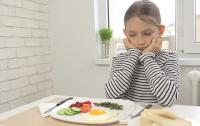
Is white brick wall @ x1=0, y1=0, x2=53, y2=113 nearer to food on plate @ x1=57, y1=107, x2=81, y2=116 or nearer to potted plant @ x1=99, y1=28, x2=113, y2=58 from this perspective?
potted plant @ x1=99, y1=28, x2=113, y2=58

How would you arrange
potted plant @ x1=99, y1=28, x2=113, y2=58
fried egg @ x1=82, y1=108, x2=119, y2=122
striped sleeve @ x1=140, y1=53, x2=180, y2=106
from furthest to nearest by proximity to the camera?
1. potted plant @ x1=99, y1=28, x2=113, y2=58
2. striped sleeve @ x1=140, y1=53, x2=180, y2=106
3. fried egg @ x1=82, y1=108, x2=119, y2=122

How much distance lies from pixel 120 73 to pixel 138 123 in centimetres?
45

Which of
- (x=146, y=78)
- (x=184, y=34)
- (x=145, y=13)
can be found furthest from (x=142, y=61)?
(x=184, y=34)

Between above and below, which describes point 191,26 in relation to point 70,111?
above

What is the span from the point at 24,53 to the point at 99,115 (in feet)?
3.36

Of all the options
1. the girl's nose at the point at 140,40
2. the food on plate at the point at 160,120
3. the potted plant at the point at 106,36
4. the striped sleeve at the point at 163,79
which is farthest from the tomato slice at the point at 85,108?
the potted plant at the point at 106,36

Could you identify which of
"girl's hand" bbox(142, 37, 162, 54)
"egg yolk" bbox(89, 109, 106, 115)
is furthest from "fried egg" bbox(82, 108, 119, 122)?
"girl's hand" bbox(142, 37, 162, 54)

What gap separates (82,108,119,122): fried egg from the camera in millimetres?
699

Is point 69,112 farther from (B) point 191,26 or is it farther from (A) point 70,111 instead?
(B) point 191,26

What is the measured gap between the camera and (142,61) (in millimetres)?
1078

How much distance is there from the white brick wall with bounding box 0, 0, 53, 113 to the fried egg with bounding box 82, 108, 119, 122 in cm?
86

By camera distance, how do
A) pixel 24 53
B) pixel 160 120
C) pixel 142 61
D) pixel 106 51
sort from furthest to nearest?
1. pixel 106 51
2. pixel 24 53
3. pixel 142 61
4. pixel 160 120

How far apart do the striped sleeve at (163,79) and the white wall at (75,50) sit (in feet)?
2.12

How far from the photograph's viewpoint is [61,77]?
6.02 feet
